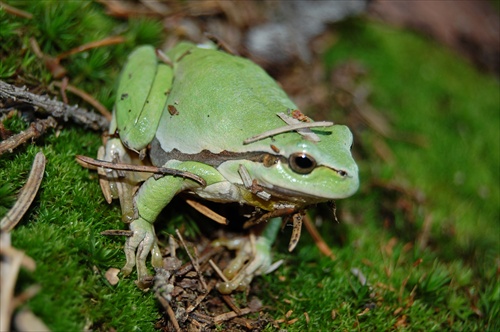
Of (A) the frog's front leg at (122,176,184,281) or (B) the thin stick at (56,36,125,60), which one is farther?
(B) the thin stick at (56,36,125,60)

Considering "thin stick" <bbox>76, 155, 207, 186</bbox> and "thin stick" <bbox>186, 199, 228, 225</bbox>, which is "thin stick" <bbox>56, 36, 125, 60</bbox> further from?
"thin stick" <bbox>186, 199, 228, 225</bbox>

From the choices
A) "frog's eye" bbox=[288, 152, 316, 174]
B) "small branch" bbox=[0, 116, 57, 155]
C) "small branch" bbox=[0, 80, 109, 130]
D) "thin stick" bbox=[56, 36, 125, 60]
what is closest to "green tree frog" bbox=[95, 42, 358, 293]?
"frog's eye" bbox=[288, 152, 316, 174]

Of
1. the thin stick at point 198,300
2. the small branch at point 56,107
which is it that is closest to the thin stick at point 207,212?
the thin stick at point 198,300

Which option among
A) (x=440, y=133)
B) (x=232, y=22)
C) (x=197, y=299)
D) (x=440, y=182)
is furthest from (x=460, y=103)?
(x=197, y=299)

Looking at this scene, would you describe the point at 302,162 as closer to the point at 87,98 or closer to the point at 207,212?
the point at 207,212

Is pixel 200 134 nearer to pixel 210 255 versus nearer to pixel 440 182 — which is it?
pixel 210 255

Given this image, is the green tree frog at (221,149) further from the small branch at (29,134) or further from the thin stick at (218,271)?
the small branch at (29,134)
